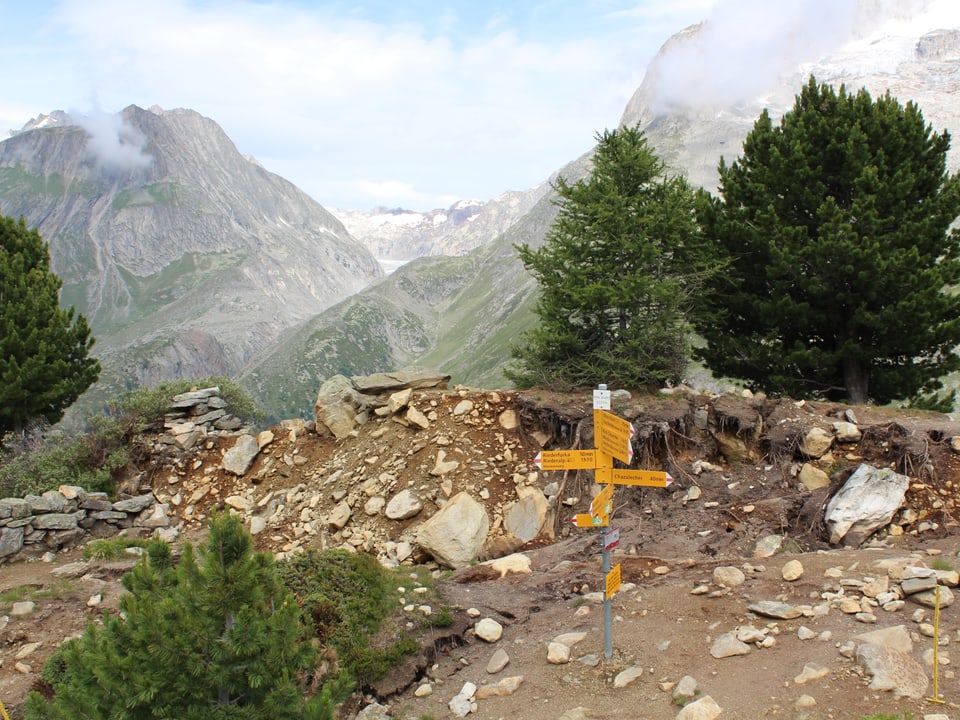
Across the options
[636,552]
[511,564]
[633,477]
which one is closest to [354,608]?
[511,564]

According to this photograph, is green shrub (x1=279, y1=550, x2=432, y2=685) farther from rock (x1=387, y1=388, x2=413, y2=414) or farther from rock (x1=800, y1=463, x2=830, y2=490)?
rock (x1=800, y1=463, x2=830, y2=490)

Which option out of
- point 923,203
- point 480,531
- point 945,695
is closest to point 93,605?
point 480,531

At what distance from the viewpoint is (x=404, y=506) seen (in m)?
13.6

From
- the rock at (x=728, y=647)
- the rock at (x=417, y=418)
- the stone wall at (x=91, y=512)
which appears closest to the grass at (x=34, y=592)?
the stone wall at (x=91, y=512)

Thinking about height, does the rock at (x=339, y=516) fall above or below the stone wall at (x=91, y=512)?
below

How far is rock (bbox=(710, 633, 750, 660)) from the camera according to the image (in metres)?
7.27

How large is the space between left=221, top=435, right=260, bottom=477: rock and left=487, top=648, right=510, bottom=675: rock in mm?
10239

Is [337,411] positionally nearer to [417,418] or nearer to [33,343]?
[417,418]

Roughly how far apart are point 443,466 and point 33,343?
1289 centimetres

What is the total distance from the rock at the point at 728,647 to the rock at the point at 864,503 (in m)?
3.94

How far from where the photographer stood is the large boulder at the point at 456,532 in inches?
480

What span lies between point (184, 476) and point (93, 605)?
663cm

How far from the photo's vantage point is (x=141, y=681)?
532 cm

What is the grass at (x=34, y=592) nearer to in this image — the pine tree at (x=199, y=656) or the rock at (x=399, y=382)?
the pine tree at (x=199, y=656)
